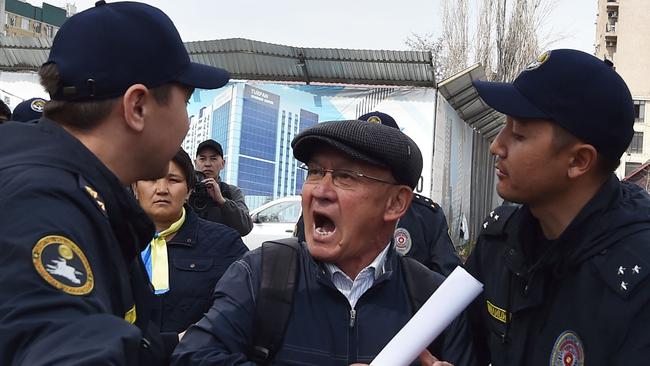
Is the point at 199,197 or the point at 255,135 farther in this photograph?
the point at 255,135

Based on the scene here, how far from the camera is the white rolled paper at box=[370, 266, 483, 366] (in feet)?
6.42

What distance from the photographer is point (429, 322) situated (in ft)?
6.52

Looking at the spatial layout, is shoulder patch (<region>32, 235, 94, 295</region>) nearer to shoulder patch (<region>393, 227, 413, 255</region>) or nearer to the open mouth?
the open mouth

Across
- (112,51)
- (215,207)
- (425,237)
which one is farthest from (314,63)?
(112,51)

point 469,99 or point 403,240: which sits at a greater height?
point 403,240

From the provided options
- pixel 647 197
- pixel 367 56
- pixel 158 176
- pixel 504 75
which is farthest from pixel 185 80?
pixel 504 75

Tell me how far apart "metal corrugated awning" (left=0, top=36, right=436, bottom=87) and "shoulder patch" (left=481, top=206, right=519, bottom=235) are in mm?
11519

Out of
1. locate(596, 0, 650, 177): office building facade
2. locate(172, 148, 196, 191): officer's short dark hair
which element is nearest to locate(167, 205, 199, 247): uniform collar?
locate(172, 148, 196, 191): officer's short dark hair

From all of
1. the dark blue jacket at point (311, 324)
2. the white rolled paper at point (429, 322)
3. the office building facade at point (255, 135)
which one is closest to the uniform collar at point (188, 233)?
the dark blue jacket at point (311, 324)

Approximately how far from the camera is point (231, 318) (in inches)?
86.2

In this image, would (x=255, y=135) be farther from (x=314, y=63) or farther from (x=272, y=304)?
(x=272, y=304)

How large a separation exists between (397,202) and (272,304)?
1.85 feet

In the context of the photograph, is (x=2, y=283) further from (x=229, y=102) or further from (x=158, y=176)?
(x=229, y=102)

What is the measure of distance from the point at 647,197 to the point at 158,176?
1.56 metres
